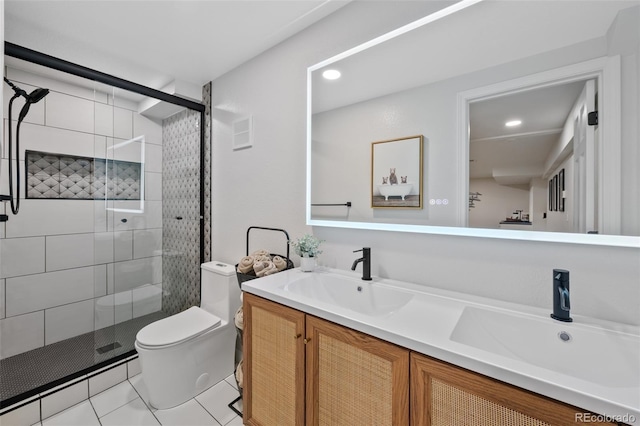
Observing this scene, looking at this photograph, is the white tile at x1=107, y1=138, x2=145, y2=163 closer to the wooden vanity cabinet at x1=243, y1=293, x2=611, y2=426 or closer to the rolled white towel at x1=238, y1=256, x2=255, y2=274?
the rolled white towel at x1=238, y1=256, x2=255, y2=274

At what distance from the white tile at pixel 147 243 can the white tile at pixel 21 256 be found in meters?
0.69

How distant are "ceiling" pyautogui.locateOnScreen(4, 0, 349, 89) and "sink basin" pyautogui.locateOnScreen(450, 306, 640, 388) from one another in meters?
1.82

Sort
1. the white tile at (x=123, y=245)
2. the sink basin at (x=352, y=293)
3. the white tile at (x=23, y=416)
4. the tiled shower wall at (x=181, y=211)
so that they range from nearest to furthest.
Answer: the sink basin at (x=352, y=293), the white tile at (x=23, y=416), the white tile at (x=123, y=245), the tiled shower wall at (x=181, y=211)

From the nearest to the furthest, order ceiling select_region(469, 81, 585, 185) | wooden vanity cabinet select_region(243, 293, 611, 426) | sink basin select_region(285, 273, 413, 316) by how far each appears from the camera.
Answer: wooden vanity cabinet select_region(243, 293, 611, 426), ceiling select_region(469, 81, 585, 185), sink basin select_region(285, 273, 413, 316)

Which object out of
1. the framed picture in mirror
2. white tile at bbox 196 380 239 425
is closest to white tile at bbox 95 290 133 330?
white tile at bbox 196 380 239 425

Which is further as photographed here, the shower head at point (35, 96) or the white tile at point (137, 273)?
the white tile at point (137, 273)

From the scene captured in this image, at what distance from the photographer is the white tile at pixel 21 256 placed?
6.63ft

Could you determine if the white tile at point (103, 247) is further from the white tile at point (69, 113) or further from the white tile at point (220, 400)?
the white tile at point (220, 400)

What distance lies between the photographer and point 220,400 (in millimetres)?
1823

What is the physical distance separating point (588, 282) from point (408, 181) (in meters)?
0.80

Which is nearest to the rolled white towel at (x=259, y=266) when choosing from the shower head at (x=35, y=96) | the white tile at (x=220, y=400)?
the white tile at (x=220, y=400)

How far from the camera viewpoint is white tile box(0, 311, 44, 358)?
2.01m

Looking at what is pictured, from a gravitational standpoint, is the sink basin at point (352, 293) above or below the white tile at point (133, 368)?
above

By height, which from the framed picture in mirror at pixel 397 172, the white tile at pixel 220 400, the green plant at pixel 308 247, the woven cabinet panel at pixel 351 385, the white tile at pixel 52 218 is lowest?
the white tile at pixel 220 400
